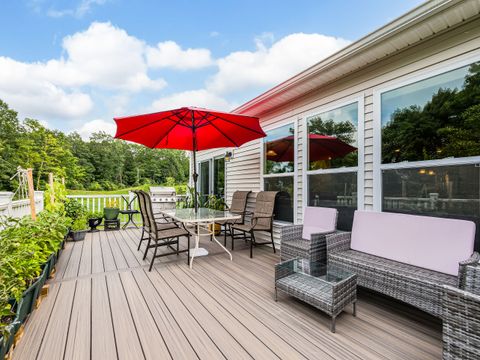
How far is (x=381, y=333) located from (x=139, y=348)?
1941 millimetres

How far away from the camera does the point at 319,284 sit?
2.29m

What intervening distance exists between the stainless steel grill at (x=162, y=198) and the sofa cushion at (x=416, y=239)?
5874mm

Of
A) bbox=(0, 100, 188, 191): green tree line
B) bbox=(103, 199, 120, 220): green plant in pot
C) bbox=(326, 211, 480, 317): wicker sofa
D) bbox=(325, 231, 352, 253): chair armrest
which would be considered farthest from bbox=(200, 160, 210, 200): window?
bbox=(0, 100, 188, 191): green tree line

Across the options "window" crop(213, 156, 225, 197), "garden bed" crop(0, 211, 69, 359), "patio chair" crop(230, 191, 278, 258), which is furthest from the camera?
"window" crop(213, 156, 225, 197)

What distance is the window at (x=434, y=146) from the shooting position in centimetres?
231

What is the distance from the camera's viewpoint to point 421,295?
1.94 m

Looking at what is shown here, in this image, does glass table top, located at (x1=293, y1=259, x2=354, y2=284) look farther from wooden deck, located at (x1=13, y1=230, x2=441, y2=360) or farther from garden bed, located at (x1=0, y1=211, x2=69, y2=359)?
garden bed, located at (x1=0, y1=211, x2=69, y2=359)

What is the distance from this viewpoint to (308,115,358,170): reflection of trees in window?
3330mm

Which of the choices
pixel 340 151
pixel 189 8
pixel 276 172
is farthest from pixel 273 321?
pixel 189 8

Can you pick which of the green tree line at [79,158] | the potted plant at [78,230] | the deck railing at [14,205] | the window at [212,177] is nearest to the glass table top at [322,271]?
the deck railing at [14,205]

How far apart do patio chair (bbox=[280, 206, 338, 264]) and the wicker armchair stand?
4.78ft

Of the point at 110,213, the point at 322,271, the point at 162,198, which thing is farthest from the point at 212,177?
the point at 322,271

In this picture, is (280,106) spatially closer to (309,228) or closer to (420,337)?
(309,228)

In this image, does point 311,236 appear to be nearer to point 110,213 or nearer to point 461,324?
point 461,324
